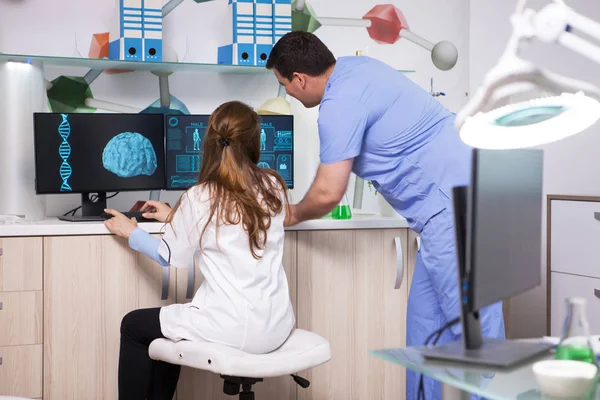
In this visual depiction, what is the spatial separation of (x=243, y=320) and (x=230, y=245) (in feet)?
0.69

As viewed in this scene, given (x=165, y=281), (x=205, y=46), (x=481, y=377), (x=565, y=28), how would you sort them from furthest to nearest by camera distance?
(x=205, y=46)
(x=165, y=281)
(x=481, y=377)
(x=565, y=28)

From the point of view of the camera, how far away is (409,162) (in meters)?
2.20

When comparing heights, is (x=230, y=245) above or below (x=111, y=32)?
below

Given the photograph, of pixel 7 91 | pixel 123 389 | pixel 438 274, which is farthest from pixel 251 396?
pixel 7 91

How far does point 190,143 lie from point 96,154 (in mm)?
352

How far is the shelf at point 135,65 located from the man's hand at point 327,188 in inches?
33.8

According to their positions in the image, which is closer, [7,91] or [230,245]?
[230,245]

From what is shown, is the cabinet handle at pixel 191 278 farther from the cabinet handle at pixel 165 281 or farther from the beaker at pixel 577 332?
the beaker at pixel 577 332

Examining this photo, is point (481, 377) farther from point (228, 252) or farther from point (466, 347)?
point (228, 252)

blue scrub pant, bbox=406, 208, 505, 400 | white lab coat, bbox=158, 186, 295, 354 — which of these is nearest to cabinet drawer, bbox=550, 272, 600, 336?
blue scrub pant, bbox=406, 208, 505, 400

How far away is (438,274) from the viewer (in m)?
2.15

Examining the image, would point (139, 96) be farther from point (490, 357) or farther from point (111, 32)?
point (490, 357)

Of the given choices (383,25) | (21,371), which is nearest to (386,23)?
(383,25)

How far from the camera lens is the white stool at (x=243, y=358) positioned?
1994 mm
